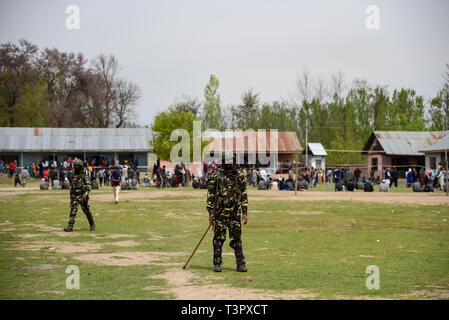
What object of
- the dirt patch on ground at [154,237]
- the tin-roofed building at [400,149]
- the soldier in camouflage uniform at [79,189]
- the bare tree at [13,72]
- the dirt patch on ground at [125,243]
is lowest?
the dirt patch on ground at [154,237]

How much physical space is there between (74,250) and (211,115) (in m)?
67.6

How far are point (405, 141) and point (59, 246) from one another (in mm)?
53556

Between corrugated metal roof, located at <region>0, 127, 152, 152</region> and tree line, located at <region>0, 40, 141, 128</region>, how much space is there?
11480 millimetres

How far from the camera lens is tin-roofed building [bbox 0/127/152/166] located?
6356 centimetres

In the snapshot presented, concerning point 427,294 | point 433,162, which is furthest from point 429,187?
point 427,294

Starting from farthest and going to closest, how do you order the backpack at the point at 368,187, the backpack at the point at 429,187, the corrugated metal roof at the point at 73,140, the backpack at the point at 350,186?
the corrugated metal roof at the point at 73,140
the backpack at the point at 350,186
the backpack at the point at 368,187
the backpack at the point at 429,187

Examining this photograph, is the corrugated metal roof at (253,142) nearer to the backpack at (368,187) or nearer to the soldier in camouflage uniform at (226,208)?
the backpack at (368,187)

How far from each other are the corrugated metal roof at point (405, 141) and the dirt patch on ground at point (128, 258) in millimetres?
49262

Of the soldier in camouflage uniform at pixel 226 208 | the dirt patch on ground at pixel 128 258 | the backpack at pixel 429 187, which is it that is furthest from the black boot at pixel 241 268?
the backpack at pixel 429 187

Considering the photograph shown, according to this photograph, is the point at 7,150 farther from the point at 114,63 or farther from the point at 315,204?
the point at 315,204

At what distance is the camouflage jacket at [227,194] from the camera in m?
9.93
